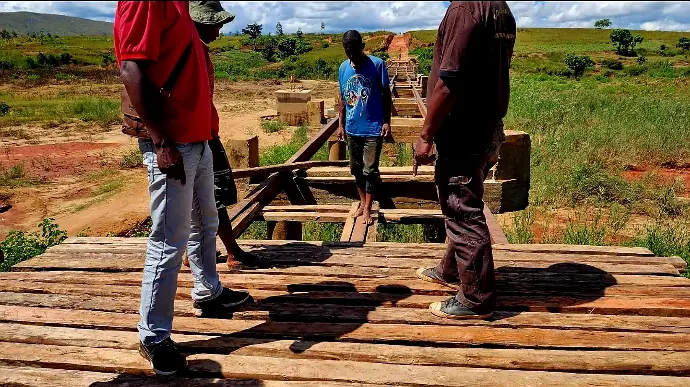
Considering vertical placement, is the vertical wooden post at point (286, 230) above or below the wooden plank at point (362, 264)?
below

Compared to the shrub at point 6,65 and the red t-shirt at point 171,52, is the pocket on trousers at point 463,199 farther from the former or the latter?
the shrub at point 6,65

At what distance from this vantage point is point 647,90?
25.7 metres

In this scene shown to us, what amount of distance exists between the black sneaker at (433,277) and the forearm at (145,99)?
5.85 feet

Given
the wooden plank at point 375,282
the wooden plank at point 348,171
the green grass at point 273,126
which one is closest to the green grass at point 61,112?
the green grass at point 273,126

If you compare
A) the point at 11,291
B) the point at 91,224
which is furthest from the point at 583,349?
the point at 91,224

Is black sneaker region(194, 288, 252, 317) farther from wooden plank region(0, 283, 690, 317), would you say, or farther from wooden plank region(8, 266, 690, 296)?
wooden plank region(8, 266, 690, 296)

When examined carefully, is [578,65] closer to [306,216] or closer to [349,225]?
[306,216]

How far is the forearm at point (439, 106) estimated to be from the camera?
2416mm

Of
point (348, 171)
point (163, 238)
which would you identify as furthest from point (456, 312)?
point (348, 171)

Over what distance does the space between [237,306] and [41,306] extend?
3.50ft

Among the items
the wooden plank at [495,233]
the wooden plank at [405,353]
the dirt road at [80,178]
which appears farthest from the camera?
the dirt road at [80,178]

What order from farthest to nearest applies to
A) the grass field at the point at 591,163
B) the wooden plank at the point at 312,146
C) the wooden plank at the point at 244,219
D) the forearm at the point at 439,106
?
1. the grass field at the point at 591,163
2. the wooden plank at the point at 312,146
3. the wooden plank at the point at 244,219
4. the forearm at the point at 439,106

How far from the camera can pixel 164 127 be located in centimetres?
210

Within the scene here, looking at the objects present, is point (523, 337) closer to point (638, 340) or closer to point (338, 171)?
point (638, 340)
